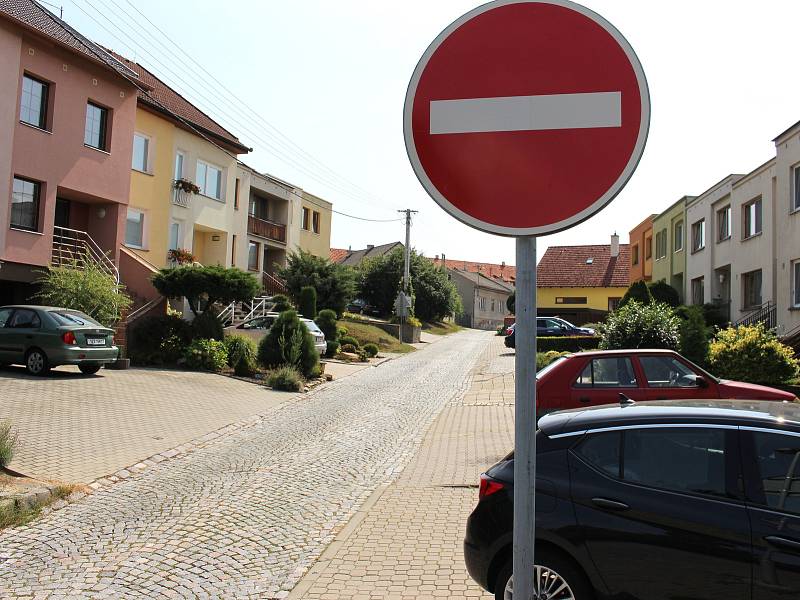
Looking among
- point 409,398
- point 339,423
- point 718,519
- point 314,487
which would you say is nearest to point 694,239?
point 409,398

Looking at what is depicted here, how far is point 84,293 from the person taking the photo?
20.2 metres

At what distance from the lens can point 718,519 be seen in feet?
12.7

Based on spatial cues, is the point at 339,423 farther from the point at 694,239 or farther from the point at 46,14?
the point at 694,239

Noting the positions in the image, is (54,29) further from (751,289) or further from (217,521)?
(751,289)

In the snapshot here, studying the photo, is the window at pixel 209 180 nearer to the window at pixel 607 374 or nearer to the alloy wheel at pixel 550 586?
the window at pixel 607 374

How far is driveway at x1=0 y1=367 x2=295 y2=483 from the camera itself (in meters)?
9.53

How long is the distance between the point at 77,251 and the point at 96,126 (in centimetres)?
420

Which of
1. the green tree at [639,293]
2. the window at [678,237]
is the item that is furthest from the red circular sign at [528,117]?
the window at [678,237]

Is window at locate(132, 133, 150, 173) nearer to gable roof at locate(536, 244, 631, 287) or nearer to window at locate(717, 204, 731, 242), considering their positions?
window at locate(717, 204, 731, 242)

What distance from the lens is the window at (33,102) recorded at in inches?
827

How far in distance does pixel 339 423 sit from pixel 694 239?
27.5 m

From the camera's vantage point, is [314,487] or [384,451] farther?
Result: [384,451]

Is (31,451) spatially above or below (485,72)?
below

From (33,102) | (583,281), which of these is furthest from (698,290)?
(33,102)
